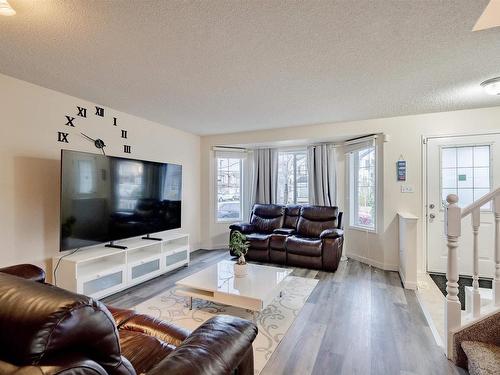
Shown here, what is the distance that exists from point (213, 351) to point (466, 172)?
4235mm

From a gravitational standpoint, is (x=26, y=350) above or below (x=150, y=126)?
below

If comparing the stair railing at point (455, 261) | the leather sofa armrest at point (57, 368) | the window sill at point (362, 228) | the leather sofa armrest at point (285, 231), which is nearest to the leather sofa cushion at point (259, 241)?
the leather sofa armrest at point (285, 231)

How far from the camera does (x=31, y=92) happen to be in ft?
9.02

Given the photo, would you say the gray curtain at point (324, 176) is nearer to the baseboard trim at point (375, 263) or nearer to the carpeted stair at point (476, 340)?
the baseboard trim at point (375, 263)

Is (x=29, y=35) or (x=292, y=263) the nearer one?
(x=29, y=35)

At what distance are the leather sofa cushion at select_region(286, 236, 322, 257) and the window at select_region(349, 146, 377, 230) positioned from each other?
3.38 ft

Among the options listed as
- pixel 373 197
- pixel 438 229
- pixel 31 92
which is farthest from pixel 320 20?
pixel 438 229

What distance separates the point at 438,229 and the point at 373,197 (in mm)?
976

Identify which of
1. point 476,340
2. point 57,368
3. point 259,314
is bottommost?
point 259,314

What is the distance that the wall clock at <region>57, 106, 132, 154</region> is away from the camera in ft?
10.1

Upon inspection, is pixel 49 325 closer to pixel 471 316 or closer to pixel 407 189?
pixel 471 316

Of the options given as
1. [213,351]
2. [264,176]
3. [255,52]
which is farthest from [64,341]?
[264,176]

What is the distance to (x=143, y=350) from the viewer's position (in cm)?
127

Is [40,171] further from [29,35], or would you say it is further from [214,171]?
[214,171]
